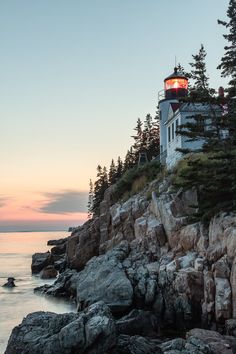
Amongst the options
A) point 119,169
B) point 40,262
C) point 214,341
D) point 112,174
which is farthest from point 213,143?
point 112,174

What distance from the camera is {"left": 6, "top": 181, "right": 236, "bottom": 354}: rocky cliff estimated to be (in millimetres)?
14242

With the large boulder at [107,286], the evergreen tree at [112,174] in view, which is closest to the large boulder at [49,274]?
the large boulder at [107,286]

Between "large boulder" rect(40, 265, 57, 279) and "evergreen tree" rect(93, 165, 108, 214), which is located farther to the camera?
"evergreen tree" rect(93, 165, 108, 214)

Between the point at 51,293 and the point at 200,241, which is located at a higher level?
the point at 200,241

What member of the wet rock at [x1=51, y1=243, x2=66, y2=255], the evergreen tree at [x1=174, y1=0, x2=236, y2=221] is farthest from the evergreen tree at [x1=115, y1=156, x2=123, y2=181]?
the evergreen tree at [x1=174, y1=0, x2=236, y2=221]

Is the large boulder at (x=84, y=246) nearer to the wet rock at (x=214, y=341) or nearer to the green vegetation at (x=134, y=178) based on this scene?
the green vegetation at (x=134, y=178)

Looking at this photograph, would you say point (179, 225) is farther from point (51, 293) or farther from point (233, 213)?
point (51, 293)

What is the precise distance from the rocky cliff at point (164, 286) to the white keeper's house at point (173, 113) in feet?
21.9

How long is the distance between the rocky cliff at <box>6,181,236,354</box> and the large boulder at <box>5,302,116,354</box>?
0.04 m

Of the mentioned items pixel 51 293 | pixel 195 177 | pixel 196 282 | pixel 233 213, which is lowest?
pixel 51 293

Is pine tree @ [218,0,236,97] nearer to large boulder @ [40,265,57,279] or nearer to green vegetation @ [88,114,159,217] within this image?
green vegetation @ [88,114,159,217]

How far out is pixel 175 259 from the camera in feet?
67.7

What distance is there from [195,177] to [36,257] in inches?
1332

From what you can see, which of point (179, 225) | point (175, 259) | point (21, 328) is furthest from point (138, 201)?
point (21, 328)
